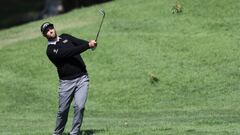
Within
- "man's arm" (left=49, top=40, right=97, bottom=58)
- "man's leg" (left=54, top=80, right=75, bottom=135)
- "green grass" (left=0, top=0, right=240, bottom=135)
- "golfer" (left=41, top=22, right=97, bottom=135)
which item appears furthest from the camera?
"green grass" (left=0, top=0, right=240, bottom=135)

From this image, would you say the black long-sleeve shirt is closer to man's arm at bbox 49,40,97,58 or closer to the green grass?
man's arm at bbox 49,40,97,58

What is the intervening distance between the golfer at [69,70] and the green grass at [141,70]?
187cm

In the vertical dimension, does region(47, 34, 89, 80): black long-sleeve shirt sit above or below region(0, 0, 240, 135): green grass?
above

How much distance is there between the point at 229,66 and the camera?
24516mm

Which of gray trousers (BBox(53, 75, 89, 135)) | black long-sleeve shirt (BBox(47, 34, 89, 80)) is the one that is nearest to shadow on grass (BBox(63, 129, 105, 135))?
gray trousers (BBox(53, 75, 89, 135))

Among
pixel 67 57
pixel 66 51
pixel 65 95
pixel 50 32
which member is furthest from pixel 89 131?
pixel 50 32

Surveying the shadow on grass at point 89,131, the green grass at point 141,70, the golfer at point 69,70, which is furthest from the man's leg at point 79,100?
the green grass at point 141,70

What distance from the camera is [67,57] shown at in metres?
14.5

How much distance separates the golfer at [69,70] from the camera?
14.4 metres

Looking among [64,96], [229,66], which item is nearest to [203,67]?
[229,66]

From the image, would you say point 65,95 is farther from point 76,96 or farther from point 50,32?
point 50,32

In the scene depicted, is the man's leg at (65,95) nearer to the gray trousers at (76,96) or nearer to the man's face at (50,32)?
the gray trousers at (76,96)

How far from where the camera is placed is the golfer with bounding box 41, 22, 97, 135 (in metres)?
14.4

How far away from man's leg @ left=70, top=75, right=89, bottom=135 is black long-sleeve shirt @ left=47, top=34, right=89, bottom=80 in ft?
0.55
